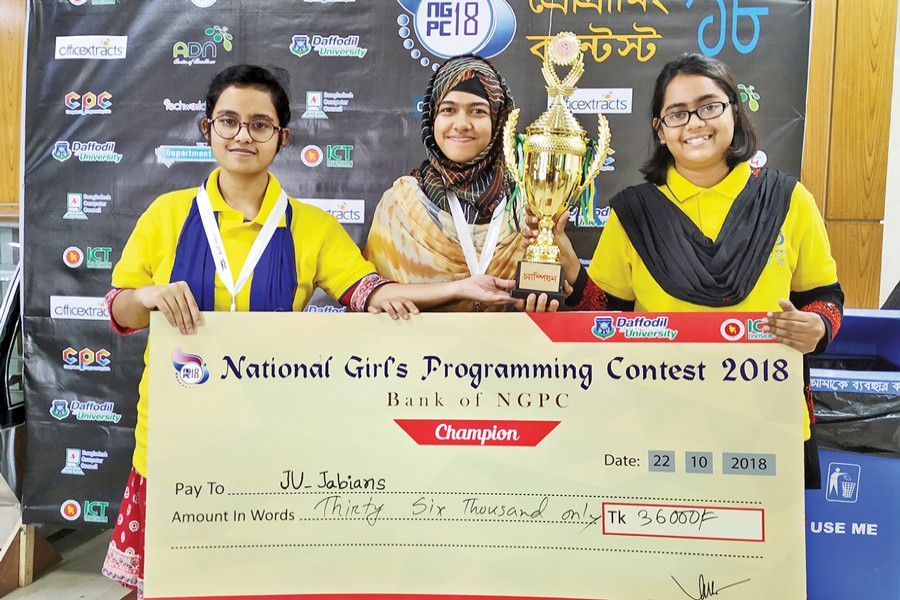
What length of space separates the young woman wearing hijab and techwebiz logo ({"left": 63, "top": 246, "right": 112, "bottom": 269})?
132cm

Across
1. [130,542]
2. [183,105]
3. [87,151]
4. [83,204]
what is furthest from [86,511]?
[183,105]

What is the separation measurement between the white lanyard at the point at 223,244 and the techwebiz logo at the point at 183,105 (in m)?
0.95

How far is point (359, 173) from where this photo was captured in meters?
2.54

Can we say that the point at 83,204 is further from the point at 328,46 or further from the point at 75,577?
the point at 75,577

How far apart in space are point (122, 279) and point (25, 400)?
147cm

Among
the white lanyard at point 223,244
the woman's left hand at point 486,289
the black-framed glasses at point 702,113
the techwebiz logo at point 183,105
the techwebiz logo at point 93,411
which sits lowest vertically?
the techwebiz logo at point 93,411

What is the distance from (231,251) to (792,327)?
1.52m

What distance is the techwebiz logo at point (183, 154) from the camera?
260cm

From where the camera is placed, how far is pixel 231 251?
1792 mm

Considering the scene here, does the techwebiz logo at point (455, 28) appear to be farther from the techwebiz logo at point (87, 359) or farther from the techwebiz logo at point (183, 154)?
the techwebiz logo at point (87, 359)

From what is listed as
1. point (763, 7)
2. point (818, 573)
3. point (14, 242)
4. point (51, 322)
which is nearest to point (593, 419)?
point (818, 573)

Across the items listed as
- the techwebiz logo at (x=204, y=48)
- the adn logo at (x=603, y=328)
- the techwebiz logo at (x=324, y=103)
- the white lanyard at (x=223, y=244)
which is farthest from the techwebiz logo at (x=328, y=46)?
the adn logo at (x=603, y=328)

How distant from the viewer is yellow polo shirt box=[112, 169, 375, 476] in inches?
70.2

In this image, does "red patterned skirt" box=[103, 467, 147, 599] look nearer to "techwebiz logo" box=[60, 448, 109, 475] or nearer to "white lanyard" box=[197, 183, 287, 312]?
"white lanyard" box=[197, 183, 287, 312]
